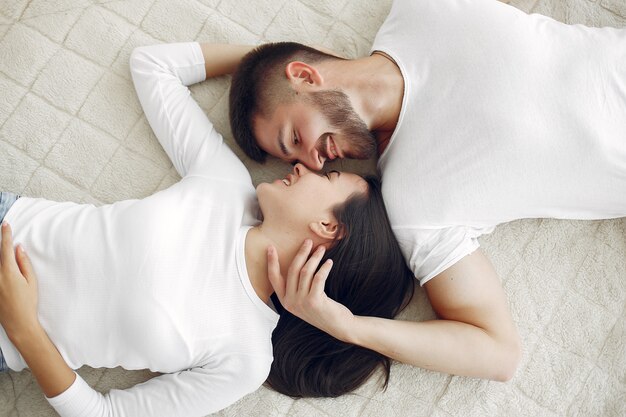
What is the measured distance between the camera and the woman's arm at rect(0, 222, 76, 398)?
1010 millimetres

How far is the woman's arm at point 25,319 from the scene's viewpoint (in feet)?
3.31

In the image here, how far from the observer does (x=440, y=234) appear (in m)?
1.13

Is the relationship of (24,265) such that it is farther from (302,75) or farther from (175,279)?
(302,75)

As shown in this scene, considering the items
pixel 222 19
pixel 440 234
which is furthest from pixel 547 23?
pixel 222 19

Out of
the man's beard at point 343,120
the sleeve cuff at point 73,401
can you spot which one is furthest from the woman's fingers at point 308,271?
the sleeve cuff at point 73,401

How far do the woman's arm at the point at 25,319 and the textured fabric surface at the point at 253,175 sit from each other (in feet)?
0.56

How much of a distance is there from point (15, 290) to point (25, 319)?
0.06 m

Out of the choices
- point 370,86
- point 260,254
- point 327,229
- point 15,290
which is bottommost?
point 15,290

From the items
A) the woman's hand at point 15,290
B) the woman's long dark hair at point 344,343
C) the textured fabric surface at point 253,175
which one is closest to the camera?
the woman's hand at point 15,290

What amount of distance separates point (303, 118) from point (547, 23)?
1.94ft

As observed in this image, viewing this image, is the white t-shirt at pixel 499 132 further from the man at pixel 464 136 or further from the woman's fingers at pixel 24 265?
the woman's fingers at pixel 24 265

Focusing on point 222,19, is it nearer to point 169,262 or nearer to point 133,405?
point 169,262

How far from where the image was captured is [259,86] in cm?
117

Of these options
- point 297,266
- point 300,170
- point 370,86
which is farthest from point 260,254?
point 370,86
